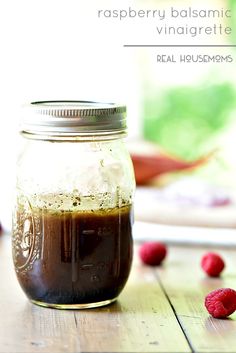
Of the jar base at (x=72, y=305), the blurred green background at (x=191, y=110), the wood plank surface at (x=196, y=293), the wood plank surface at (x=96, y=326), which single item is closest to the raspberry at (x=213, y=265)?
the wood plank surface at (x=196, y=293)

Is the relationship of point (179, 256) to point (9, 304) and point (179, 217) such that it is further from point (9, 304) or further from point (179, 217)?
point (9, 304)

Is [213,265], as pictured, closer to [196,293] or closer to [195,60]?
[196,293]

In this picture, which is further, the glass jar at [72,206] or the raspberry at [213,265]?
the raspberry at [213,265]

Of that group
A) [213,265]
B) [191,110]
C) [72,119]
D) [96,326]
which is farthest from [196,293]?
[191,110]

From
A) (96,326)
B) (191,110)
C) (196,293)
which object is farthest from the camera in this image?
(191,110)

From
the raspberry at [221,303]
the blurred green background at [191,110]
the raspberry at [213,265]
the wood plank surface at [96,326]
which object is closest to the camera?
the wood plank surface at [96,326]

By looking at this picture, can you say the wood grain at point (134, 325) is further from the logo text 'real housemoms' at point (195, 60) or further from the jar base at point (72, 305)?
the logo text 'real housemoms' at point (195, 60)

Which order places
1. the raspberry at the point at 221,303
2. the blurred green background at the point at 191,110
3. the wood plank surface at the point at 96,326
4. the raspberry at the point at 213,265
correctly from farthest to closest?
the blurred green background at the point at 191,110
the raspberry at the point at 213,265
the raspberry at the point at 221,303
the wood plank surface at the point at 96,326
